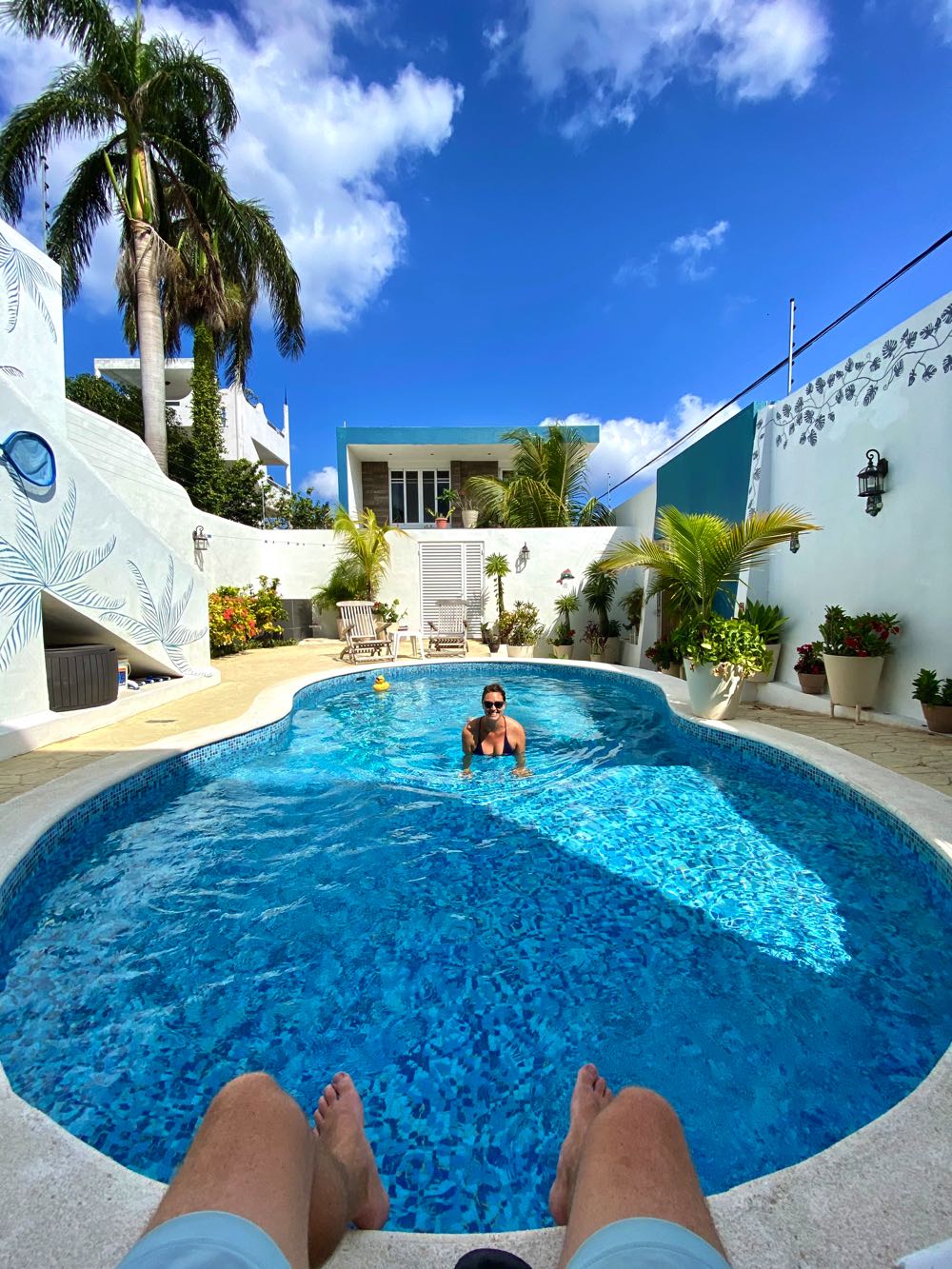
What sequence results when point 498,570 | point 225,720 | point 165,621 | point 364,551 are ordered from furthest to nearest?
point 364,551
point 498,570
point 165,621
point 225,720

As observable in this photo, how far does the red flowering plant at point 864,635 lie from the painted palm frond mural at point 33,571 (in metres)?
7.39

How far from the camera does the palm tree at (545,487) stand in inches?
569

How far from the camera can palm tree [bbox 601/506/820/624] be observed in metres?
6.01

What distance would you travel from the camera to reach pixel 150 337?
419 inches

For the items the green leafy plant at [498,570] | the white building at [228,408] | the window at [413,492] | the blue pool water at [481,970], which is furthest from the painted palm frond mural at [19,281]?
the window at [413,492]

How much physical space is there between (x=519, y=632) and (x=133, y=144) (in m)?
10.9

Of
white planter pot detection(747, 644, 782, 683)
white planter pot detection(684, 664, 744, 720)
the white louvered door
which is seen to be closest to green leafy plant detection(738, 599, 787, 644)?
white planter pot detection(747, 644, 782, 683)

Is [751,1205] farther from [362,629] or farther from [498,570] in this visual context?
[498,570]

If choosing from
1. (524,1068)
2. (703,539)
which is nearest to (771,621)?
(703,539)

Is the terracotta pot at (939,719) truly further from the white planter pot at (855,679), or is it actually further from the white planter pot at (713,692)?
the white planter pot at (713,692)

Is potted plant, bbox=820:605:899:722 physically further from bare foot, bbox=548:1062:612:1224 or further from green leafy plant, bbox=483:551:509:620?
green leafy plant, bbox=483:551:509:620

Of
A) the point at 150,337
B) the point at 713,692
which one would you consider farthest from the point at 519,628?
the point at 150,337

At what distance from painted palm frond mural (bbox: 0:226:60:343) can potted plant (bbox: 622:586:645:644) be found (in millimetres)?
9530

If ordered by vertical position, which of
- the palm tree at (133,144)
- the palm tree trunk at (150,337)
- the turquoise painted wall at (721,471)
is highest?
the palm tree at (133,144)
